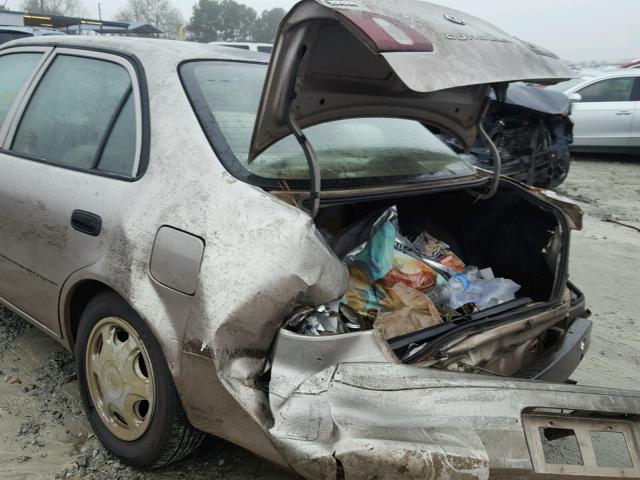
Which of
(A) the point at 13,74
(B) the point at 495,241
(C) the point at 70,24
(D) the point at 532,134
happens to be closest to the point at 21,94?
(A) the point at 13,74

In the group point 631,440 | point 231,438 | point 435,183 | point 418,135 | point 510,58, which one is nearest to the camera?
point 631,440

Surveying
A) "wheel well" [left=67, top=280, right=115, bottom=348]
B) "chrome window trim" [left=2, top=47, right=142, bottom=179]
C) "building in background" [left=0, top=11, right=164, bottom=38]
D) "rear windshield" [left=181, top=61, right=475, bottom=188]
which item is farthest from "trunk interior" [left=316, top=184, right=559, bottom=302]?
"building in background" [left=0, top=11, right=164, bottom=38]

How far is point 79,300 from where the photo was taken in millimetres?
2516

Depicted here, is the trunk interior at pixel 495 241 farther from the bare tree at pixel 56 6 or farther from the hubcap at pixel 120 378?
the bare tree at pixel 56 6

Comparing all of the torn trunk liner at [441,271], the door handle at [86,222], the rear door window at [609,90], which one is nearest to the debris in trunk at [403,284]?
the torn trunk liner at [441,271]

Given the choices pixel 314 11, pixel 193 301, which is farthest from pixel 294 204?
pixel 314 11

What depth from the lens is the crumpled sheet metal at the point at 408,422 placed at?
1593 mm

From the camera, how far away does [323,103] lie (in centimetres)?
222

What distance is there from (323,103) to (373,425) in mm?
1161

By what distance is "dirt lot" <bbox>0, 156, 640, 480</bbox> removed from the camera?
7.73ft

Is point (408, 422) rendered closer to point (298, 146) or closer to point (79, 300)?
point (298, 146)

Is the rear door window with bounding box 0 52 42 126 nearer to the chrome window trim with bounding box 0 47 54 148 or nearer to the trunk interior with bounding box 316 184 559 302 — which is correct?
the chrome window trim with bounding box 0 47 54 148

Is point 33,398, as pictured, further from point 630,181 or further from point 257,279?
point 630,181

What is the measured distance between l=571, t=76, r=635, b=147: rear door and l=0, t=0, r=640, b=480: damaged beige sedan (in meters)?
7.77
